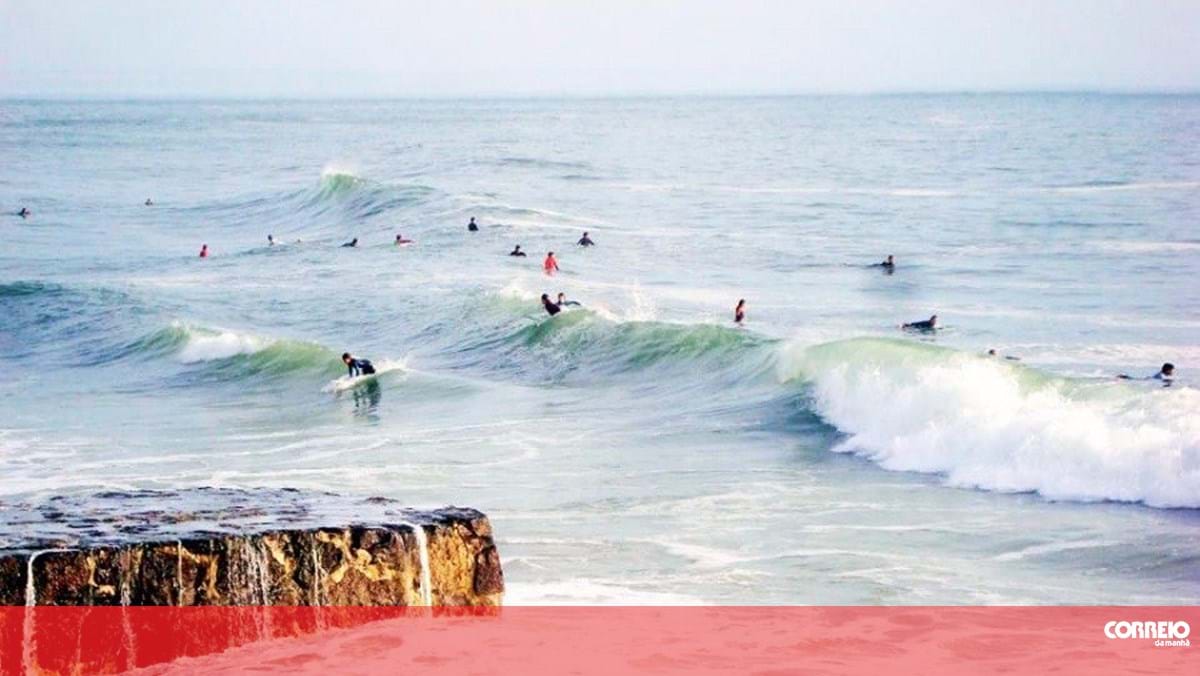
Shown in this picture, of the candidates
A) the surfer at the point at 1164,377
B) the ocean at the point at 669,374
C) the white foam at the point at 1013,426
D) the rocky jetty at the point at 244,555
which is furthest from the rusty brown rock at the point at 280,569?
the surfer at the point at 1164,377

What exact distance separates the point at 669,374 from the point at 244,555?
18859 mm

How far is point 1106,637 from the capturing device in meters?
11.6

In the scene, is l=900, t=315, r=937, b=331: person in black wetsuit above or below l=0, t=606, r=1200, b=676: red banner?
above

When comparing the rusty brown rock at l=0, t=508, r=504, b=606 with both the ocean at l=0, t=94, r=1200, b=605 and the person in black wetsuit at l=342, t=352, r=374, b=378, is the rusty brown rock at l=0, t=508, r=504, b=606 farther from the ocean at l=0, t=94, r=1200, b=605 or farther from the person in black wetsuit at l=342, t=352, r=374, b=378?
the person in black wetsuit at l=342, t=352, r=374, b=378

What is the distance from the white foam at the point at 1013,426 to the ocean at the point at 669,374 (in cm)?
5

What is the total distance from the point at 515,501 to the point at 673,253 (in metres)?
27.9

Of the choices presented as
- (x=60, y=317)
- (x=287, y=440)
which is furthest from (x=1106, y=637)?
(x=60, y=317)

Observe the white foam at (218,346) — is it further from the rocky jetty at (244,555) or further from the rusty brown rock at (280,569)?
the rusty brown rock at (280,569)

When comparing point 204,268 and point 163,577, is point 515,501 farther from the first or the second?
point 204,268

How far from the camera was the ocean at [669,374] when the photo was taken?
15.8m

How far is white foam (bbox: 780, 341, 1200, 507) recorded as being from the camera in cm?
1828

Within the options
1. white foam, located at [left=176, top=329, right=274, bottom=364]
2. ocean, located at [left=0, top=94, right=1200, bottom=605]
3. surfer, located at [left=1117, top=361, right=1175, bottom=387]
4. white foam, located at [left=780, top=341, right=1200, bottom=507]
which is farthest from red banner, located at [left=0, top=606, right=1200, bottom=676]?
white foam, located at [left=176, top=329, right=274, bottom=364]

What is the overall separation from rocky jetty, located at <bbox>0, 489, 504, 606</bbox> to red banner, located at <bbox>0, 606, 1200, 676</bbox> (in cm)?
11

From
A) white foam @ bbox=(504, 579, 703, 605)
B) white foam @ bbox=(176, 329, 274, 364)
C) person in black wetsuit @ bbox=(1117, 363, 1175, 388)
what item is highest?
white foam @ bbox=(176, 329, 274, 364)
